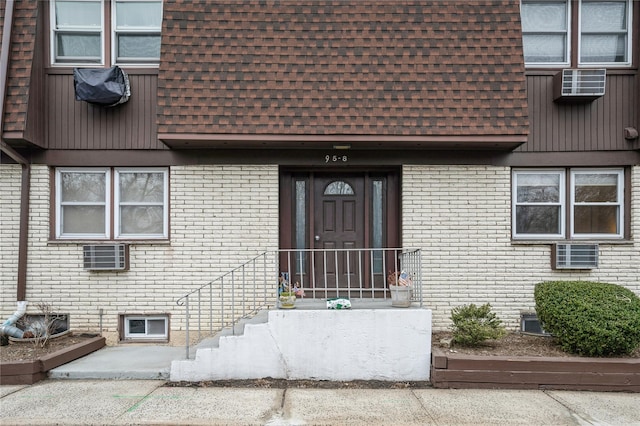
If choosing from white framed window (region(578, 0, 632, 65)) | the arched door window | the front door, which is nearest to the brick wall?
the front door

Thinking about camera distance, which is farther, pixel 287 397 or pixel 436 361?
pixel 436 361

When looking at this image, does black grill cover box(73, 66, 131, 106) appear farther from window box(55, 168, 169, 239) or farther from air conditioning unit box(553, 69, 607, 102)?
air conditioning unit box(553, 69, 607, 102)

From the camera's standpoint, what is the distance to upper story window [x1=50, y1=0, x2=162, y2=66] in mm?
7270

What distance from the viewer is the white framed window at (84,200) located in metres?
7.30

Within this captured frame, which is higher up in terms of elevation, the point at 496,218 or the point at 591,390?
the point at 496,218

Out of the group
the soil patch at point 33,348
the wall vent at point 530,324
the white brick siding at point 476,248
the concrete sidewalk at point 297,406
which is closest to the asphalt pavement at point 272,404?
the concrete sidewalk at point 297,406

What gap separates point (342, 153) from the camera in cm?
721

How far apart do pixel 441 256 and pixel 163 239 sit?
173 inches

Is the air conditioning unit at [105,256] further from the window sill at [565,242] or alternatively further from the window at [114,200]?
the window sill at [565,242]

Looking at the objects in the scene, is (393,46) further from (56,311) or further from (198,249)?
(56,311)

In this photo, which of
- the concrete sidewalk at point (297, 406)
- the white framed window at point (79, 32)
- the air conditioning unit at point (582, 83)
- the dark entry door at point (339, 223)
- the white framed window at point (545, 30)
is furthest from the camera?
the dark entry door at point (339, 223)

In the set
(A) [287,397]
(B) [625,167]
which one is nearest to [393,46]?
(B) [625,167]

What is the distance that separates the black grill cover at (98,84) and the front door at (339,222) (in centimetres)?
286

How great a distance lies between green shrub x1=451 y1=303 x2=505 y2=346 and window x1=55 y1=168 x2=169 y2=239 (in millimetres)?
4707
